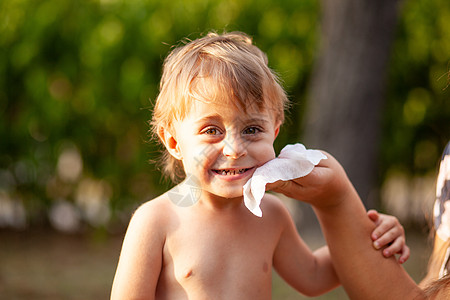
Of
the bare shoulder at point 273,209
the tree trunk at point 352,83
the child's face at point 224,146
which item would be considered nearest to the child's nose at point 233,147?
the child's face at point 224,146

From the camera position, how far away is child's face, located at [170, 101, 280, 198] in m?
1.55

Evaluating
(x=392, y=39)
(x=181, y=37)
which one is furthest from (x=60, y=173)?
(x=392, y=39)

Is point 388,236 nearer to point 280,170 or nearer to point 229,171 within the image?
point 280,170

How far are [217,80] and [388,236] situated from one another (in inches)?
30.4

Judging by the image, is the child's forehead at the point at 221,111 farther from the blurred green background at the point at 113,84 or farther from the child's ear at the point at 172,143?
the blurred green background at the point at 113,84

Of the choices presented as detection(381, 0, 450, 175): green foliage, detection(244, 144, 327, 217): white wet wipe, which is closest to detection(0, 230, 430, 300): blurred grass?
detection(381, 0, 450, 175): green foliage

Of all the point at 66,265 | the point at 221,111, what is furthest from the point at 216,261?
the point at 66,265

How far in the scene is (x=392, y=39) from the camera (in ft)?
16.7

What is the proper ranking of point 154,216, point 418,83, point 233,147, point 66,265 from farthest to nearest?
1. point 418,83
2. point 66,265
3. point 154,216
4. point 233,147

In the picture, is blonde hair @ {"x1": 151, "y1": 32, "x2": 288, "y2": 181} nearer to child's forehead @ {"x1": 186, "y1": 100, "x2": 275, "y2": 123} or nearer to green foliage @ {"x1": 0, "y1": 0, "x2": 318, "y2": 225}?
child's forehead @ {"x1": 186, "y1": 100, "x2": 275, "y2": 123}

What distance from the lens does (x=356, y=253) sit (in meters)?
1.83

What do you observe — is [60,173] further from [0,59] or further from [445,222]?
[445,222]

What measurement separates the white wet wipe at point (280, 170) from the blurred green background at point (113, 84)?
3.56m

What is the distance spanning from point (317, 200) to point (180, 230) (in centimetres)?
43
